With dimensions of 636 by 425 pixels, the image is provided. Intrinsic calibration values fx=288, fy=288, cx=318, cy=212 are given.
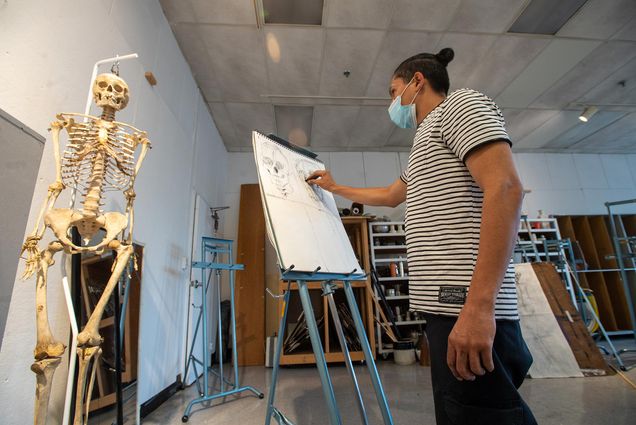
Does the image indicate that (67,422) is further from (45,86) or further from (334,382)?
(334,382)

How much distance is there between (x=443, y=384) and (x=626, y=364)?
12.3 ft

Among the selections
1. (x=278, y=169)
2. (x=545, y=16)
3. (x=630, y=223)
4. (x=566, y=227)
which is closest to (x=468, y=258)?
(x=278, y=169)

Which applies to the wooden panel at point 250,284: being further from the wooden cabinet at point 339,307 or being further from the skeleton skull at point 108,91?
the skeleton skull at point 108,91

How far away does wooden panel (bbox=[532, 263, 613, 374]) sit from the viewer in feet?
8.73

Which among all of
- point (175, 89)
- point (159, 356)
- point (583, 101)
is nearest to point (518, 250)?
point (583, 101)

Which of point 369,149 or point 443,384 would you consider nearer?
point 443,384

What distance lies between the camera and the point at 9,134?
40.1 inches

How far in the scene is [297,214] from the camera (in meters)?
1.30

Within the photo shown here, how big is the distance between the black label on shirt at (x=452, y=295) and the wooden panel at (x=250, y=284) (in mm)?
3370

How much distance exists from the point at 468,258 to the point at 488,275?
12cm

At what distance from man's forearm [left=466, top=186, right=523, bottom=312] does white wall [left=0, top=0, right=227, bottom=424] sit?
5.08 feet

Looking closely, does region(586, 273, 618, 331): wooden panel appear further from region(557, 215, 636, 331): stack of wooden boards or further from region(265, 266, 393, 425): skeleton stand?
region(265, 266, 393, 425): skeleton stand

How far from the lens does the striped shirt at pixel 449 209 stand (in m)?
0.75

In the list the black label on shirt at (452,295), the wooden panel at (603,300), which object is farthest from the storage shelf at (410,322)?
the black label on shirt at (452,295)
